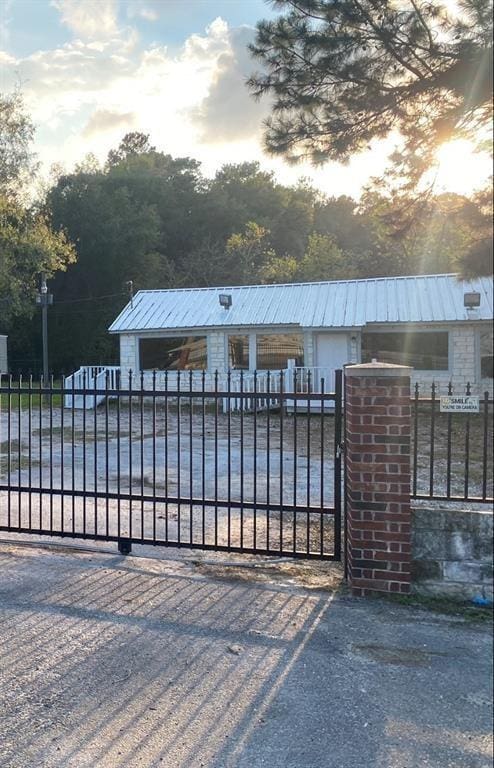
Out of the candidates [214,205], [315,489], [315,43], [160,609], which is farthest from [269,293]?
[214,205]

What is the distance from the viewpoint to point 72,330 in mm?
30656

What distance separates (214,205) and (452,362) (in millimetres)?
22395

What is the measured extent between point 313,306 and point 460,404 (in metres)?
13.7

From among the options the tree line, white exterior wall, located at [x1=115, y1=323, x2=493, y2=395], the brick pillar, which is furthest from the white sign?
the tree line

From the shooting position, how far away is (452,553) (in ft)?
11.9

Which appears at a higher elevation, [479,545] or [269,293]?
[269,293]

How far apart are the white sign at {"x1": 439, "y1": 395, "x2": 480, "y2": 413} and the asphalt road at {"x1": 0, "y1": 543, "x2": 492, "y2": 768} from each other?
122 centimetres

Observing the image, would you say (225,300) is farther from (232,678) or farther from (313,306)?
(232,678)

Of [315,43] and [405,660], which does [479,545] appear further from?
[315,43]

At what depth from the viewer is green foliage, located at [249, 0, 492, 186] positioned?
2976 millimetres

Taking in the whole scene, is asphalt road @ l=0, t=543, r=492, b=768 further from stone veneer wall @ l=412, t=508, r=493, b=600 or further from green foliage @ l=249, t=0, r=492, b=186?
green foliage @ l=249, t=0, r=492, b=186

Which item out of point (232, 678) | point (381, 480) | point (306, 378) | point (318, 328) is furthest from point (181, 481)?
point (318, 328)

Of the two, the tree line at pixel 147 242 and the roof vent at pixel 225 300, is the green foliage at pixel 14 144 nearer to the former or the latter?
the tree line at pixel 147 242

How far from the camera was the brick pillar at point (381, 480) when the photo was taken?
3.68m
